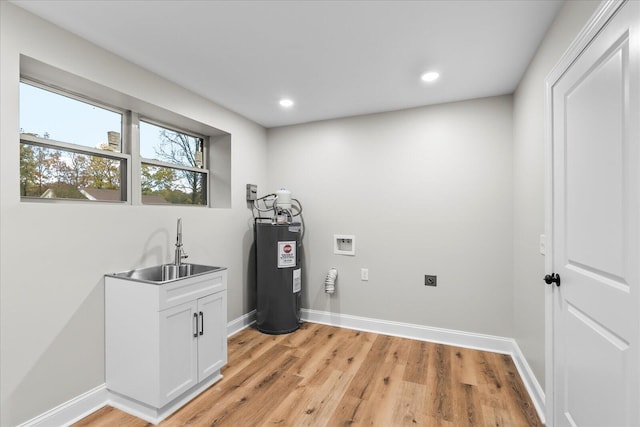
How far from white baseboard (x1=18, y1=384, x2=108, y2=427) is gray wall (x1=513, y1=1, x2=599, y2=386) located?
9.34ft

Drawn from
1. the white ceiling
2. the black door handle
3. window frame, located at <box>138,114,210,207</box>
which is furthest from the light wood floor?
the white ceiling

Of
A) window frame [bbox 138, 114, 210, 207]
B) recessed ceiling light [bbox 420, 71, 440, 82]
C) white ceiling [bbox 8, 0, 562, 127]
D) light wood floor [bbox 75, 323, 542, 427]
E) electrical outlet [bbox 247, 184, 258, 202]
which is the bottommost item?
light wood floor [bbox 75, 323, 542, 427]

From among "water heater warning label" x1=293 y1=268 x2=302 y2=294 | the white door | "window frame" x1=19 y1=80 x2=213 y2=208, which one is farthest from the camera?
"water heater warning label" x1=293 y1=268 x2=302 y2=294

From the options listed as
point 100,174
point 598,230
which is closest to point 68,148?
point 100,174

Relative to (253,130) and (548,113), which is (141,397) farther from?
(548,113)

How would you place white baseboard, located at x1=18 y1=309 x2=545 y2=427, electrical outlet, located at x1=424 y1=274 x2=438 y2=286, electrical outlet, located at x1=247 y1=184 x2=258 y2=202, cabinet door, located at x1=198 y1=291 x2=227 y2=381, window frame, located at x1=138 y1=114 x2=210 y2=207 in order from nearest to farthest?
1. white baseboard, located at x1=18 y1=309 x2=545 y2=427
2. cabinet door, located at x1=198 y1=291 x2=227 y2=381
3. window frame, located at x1=138 y1=114 x2=210 y2=207
4. electrical outlet, located at x1=424 y1=274 x2=438 y2=286
5. electrical outlet, located at x1=247 y1=184 x2=258 y2=202

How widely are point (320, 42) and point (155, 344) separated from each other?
7.14ft

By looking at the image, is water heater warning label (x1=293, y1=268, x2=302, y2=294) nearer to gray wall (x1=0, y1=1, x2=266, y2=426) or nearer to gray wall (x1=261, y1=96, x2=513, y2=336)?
gray wall (x1=261, y1=96, x2=513, y2=336)

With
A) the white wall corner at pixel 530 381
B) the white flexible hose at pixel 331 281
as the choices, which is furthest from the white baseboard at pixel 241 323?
the white wall corner at pixel 530 381

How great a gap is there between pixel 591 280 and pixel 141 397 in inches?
99.5

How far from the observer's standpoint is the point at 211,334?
2209 millimetres

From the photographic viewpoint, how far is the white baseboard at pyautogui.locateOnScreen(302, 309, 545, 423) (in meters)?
2.34

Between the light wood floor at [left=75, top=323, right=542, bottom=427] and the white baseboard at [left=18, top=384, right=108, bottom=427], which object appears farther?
the light wood floor at [left=75, top=323, right=542, bottom=427]

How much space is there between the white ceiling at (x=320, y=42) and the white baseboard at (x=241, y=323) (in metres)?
2.31
